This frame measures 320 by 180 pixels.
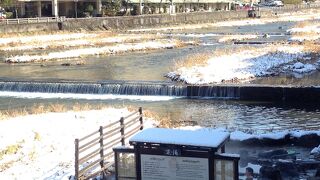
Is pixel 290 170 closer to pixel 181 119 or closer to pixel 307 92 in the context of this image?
pixel 181 119

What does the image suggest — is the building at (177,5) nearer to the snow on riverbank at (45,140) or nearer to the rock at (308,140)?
the snow on riverbank at (45,140)

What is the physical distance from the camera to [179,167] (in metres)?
7.94

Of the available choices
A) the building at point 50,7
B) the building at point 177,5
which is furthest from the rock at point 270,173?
the building at point 177,5

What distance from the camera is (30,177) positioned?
11.2m

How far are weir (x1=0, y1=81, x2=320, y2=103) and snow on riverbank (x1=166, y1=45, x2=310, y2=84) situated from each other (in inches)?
61.2

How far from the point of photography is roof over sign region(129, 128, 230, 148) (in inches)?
312

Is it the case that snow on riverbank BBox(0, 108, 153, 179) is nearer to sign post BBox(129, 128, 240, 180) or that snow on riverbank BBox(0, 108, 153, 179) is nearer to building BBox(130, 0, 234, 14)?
sign post BBox(129, 128, 240, 180)

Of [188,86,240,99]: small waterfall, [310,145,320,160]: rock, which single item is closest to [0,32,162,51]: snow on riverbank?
[188,86,240,99]: small waterfall

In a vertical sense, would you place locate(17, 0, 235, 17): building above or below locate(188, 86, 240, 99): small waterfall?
above

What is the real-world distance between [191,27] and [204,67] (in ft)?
146

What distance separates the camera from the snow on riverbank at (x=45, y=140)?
37.9 ft

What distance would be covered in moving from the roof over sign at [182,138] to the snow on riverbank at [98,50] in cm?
3001

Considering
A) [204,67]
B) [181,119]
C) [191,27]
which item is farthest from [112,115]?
[191,27]

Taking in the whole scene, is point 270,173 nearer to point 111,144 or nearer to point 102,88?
point 111,144
